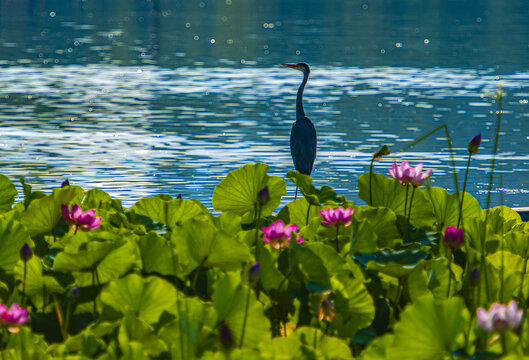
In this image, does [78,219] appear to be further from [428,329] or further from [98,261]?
[428,329]

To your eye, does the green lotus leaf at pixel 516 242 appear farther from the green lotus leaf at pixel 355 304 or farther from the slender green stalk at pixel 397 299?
the green lotus leaf at pixel 355 304

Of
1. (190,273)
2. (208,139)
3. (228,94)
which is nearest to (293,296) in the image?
(190,273)

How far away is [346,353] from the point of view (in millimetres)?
2006

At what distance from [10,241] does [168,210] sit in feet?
2.11

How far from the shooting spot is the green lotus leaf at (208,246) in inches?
92.4

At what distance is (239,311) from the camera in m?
2.04

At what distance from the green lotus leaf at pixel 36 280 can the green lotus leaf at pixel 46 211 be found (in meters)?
0.35

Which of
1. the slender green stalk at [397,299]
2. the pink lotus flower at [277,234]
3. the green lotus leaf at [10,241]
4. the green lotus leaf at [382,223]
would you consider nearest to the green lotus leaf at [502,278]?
the slender green stalk at [397,299]

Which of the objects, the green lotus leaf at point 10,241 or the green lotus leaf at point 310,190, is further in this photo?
the green lotus leaf at point 310,190

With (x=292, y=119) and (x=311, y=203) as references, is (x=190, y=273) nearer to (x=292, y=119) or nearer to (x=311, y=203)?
(x=311, y=203)

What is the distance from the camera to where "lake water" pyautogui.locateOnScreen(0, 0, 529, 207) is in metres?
9.10

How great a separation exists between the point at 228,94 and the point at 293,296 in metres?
13.0

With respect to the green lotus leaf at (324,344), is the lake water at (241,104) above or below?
below

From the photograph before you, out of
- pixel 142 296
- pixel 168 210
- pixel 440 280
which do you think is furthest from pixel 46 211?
pixel 440 280
